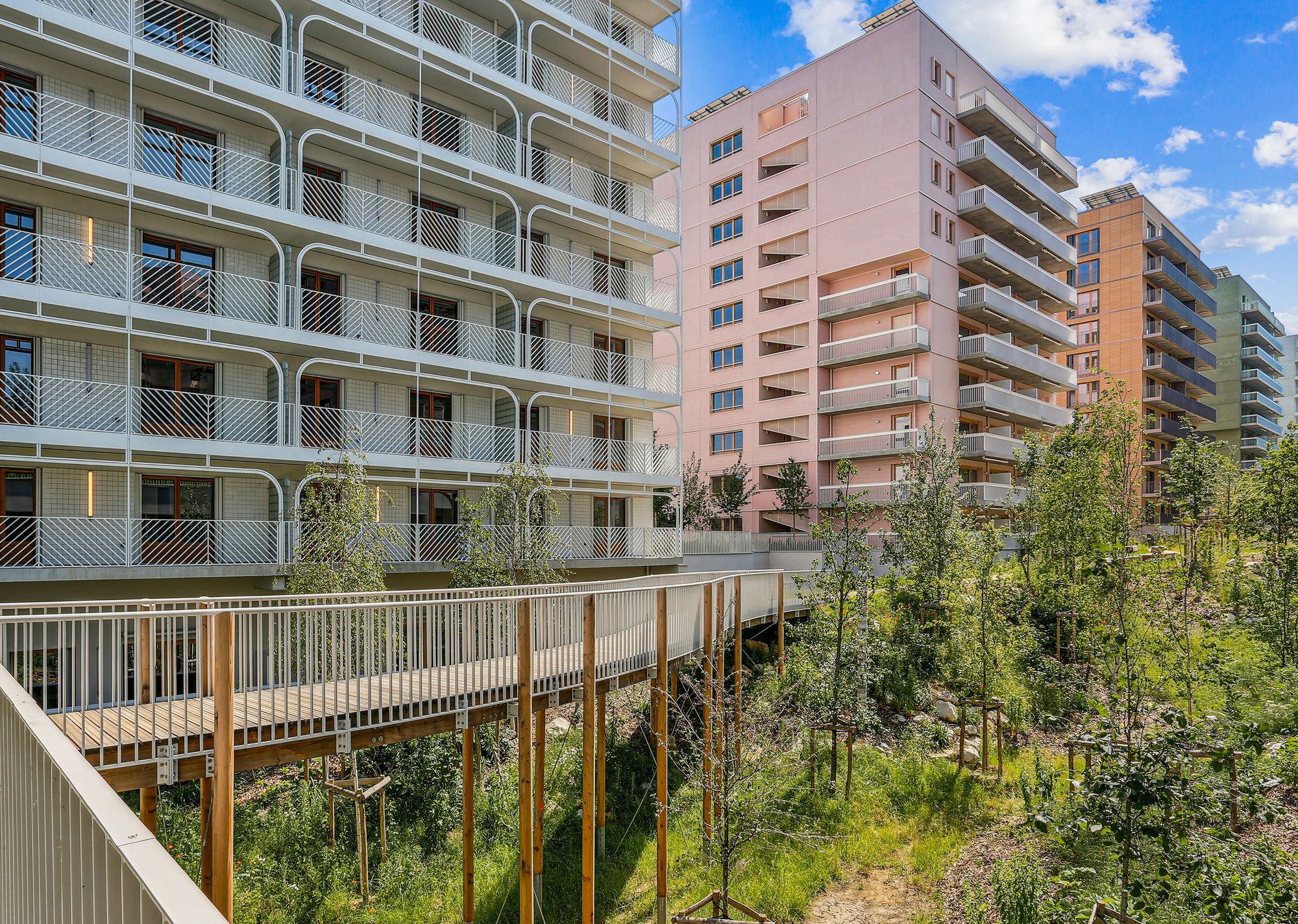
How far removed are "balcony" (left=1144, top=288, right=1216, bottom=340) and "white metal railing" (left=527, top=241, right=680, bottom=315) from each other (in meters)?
49.2

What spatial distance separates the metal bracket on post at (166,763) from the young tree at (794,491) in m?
34.2

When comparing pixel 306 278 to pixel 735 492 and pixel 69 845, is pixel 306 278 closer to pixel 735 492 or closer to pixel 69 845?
pixel 69 845

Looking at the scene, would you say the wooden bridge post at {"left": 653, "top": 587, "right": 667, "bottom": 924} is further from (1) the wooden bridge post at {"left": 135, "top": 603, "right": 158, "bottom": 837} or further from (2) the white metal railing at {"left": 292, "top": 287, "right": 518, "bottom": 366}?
(2) the white metal railing at {"left": 292, "top": 287, "right": 518, "bottom": 366}

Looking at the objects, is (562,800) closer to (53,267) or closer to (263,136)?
(53,267)

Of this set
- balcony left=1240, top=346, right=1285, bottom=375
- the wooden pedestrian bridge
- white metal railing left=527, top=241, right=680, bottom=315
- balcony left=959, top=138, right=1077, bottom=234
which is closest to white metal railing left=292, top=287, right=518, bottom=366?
white metal railing left=527, top=241, right=680, bottom=315

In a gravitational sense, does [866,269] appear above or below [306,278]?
above

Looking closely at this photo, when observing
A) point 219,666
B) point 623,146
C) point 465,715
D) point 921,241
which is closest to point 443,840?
point 465,715

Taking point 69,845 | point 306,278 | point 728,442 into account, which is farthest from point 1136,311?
point 69,845

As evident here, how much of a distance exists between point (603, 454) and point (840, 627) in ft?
41.6

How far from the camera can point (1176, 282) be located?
65.2m

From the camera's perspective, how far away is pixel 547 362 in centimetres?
2698

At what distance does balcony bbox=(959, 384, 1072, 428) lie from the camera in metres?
40.7

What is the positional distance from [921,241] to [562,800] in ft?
104

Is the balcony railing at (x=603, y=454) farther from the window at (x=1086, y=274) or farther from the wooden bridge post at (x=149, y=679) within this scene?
the window at (x=1086, y=274)
